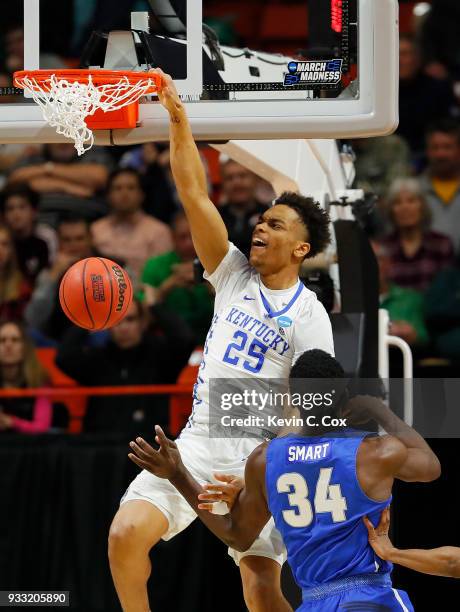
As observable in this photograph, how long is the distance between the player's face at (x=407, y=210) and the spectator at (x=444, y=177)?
186mm

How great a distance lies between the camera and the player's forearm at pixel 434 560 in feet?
17.0

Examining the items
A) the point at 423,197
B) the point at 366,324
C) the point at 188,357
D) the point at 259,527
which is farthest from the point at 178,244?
the point at 259,527

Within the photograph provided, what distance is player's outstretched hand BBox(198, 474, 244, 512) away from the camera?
5305mm

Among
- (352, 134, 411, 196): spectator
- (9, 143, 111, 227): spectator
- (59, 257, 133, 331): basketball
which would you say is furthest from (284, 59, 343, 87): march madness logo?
(9, 143, 111, 227): spectator

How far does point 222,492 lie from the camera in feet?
17.6

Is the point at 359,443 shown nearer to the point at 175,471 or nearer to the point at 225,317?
the point at 175,471

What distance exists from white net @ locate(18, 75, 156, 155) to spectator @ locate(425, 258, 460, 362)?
4008 mm

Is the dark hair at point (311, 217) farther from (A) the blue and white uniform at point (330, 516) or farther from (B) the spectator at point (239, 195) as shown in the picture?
(B) the spectator at point (239, 195)

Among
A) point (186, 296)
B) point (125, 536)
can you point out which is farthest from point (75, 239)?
point (125, 536)

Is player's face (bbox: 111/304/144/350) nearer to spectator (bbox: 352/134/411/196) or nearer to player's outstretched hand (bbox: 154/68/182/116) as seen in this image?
spectator (bbox: 352/134/411/196)

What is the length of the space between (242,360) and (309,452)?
3.02 feet

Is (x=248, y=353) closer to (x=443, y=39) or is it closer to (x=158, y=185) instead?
(x=158, y=185)

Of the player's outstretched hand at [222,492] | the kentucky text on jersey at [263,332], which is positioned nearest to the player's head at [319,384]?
the player's outstretched hand at [222,492]

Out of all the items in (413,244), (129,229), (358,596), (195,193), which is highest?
(129,229)
